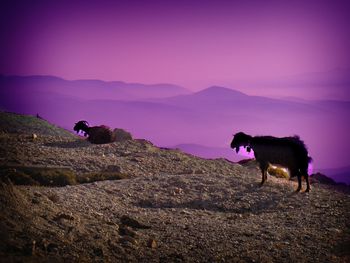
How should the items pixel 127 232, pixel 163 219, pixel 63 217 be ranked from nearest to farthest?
1. pixel 63 217
2. pixel 127 232
3. pixel 163 219

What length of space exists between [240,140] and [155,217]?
7.01 metres

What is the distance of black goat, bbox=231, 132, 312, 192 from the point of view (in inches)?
560

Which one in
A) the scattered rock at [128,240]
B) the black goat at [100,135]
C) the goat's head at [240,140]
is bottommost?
the scattered rock at [128,240]

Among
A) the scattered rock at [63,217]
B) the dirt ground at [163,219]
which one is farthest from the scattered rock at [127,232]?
the scattered rock at [63,217]

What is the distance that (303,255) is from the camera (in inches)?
314

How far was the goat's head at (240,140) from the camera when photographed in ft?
51.4

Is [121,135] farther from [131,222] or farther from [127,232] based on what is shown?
[127,232]

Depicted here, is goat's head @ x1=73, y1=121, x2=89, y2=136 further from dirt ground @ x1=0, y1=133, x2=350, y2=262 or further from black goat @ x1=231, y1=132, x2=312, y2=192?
black goat @ x1=231, y1=132, x2=312, y2=192

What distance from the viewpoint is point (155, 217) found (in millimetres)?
9773

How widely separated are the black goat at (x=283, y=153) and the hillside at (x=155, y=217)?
700mm

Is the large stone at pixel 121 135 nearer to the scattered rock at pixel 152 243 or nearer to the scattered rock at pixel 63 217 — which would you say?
the scattered rock at pixel 63 217

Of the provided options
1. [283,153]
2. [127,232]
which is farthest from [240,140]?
[127,232]

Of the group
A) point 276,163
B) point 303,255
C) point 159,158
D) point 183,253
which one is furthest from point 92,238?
point 159,158

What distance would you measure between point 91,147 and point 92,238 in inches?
501
